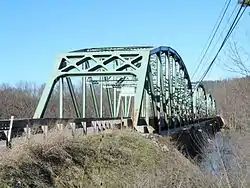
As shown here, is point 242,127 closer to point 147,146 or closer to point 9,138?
point 147,146

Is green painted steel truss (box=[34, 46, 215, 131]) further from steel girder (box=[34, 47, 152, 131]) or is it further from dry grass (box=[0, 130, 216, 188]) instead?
dry grass (box=[0, 130, 216, 188])

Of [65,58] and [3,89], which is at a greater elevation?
[65,58]

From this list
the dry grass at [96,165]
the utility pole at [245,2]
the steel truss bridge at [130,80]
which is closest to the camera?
the utility pole at [245,2]

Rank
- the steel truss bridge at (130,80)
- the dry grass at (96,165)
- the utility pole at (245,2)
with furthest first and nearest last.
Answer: the steel truss bridge at (130,80)
the dry grass at (96,165)
the utility pole at (245,2)

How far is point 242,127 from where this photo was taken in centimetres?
2614

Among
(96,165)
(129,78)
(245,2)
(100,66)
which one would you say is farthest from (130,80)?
(245,2)

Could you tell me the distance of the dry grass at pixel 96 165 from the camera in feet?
44.7

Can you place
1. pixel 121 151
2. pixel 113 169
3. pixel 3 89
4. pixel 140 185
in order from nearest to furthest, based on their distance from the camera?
pixel 140 185 < pixel 113 169 < pixel 121 151 < pixel 3 89

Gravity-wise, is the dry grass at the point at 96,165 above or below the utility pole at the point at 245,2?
below

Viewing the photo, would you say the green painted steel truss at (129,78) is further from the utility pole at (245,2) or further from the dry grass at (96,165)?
the utility pole at (245,2)

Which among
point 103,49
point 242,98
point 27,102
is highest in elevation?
point 103,49

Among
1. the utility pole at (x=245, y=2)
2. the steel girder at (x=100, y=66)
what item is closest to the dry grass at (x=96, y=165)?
the utility pole at (x=245, y=2)

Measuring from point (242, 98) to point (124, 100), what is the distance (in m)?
29.4

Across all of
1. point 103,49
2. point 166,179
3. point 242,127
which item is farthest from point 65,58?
point 166,179
